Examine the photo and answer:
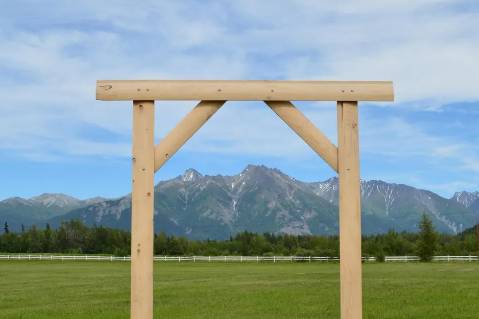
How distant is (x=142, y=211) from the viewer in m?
9.92

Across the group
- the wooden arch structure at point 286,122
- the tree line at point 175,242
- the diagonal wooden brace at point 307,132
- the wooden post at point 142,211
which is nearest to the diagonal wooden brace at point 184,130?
the wooden arch structure at point 286,122

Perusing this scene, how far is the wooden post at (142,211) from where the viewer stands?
32.4ft

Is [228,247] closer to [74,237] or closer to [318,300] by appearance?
[74,237]

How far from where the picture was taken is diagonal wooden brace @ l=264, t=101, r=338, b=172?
1012cm

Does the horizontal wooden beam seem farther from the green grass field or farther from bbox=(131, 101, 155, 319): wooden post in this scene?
the green grass field

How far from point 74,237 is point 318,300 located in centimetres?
13995

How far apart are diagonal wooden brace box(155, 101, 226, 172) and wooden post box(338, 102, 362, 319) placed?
1.91 meters

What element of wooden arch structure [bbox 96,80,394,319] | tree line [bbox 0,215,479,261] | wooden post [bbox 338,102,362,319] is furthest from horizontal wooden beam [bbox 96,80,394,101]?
tree line [bbox 0,215,479,261]

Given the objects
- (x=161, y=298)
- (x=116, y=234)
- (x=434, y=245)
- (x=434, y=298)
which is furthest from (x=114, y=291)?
(x=116, y=234)

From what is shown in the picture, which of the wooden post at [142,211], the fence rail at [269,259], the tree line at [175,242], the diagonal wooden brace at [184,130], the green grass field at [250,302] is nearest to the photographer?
the wooden post at [142,211]

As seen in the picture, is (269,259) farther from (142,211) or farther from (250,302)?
(142,211)

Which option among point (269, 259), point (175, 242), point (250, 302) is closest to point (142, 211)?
point (250, 302)

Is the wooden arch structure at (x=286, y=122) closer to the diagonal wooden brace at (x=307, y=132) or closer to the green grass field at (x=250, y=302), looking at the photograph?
the diagonal wooden brace at (x=307, y=132)

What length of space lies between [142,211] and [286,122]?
2522 mm
